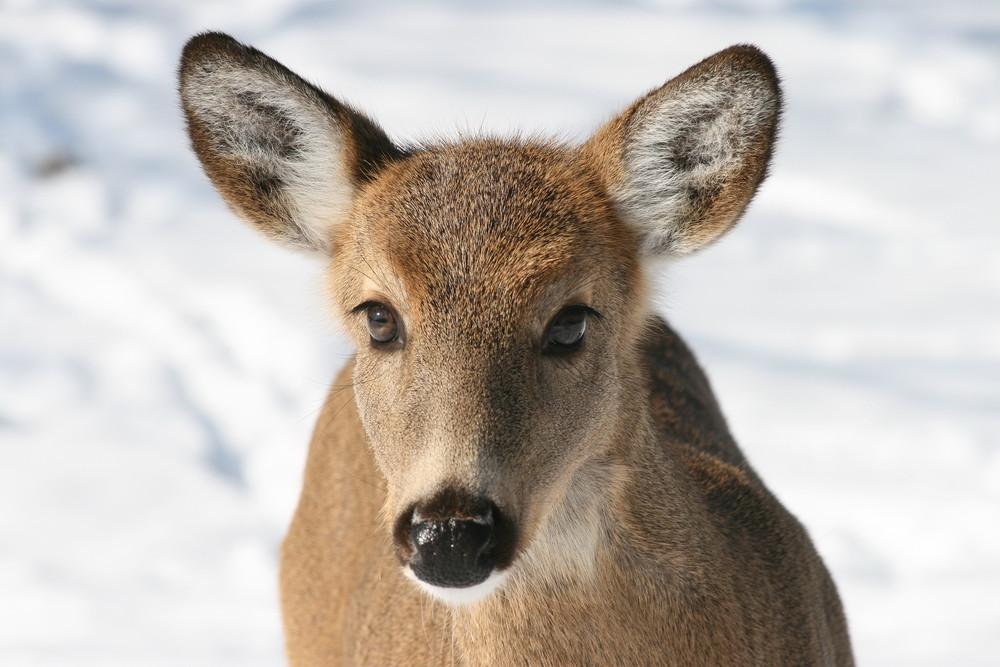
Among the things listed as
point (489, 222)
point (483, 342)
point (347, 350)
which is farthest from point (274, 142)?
point (347, 350)

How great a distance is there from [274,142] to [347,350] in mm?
2018

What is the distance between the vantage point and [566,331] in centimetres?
328

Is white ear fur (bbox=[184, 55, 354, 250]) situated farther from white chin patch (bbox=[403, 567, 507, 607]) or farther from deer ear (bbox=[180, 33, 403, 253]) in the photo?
white chin patch (bbox=[403, 567, 507, 607])

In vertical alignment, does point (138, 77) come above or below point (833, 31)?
below

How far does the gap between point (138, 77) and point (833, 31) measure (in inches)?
296

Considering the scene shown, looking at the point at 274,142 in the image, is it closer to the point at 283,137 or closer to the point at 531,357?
the point at 283,137

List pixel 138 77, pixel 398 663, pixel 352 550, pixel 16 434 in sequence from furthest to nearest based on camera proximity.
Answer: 1. pixel 138 77
2. pixel 16 434
3. pixel 352 550
4. pixel 398 663

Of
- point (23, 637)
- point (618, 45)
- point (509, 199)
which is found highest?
point (618, 45)

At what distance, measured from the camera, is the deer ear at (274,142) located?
12.1 ft

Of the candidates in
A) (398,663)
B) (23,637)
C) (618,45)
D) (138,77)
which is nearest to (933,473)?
(398,663)

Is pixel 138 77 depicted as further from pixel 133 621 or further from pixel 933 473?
pixel 933 473

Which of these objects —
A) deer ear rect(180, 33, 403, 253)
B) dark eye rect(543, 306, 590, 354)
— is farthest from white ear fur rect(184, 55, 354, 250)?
dark eye rect(543, 306, 590, 354)

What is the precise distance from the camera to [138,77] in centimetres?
1361

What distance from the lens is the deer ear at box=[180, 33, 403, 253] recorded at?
370 centimetres
